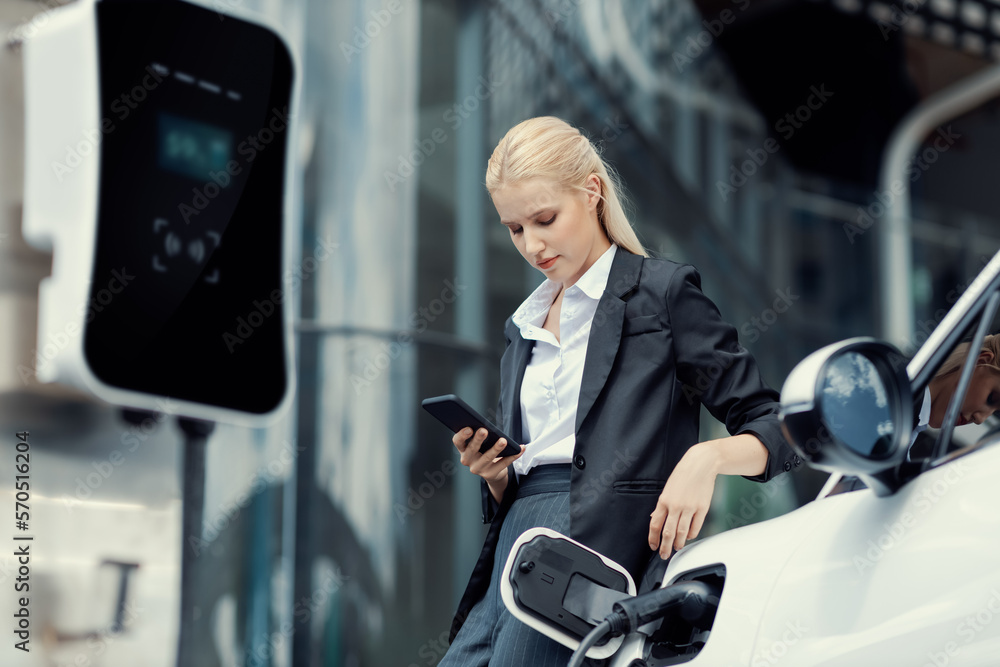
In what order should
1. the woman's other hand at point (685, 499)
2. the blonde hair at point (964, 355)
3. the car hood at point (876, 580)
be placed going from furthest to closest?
the woman's other hand at point (685, 499) → the blonde hair at point (964, 355) → the car hood at point (876, 580)

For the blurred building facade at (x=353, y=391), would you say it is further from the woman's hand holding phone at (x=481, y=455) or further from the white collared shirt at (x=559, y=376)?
the woman's hand holding phone at (x=481, y=455)

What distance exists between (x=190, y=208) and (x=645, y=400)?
1.93 meters

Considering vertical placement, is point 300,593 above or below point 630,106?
below

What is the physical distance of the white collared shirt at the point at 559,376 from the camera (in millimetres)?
1543

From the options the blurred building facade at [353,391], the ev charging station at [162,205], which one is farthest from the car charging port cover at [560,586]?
the ev charging station at [162,205]

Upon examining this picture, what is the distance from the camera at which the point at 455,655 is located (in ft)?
4.99

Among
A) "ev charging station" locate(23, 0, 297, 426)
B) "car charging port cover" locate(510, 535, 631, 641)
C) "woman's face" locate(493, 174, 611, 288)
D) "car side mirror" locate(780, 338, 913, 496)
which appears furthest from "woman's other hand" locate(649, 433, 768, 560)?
"ev charging station" locate(23, 0, 297, 426)

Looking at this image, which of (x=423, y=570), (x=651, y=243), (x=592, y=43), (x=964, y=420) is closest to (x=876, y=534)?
(x=964, y=420)

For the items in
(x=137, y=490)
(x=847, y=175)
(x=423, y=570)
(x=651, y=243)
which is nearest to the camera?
(x=137, y=490)

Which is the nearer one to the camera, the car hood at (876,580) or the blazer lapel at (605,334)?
the car hood at (876,580)

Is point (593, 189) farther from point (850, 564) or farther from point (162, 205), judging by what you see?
point (162, 205)

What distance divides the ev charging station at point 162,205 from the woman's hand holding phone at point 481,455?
5.10 ft

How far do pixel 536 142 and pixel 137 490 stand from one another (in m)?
1.91

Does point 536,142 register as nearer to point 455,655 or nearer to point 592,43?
point 455,655
